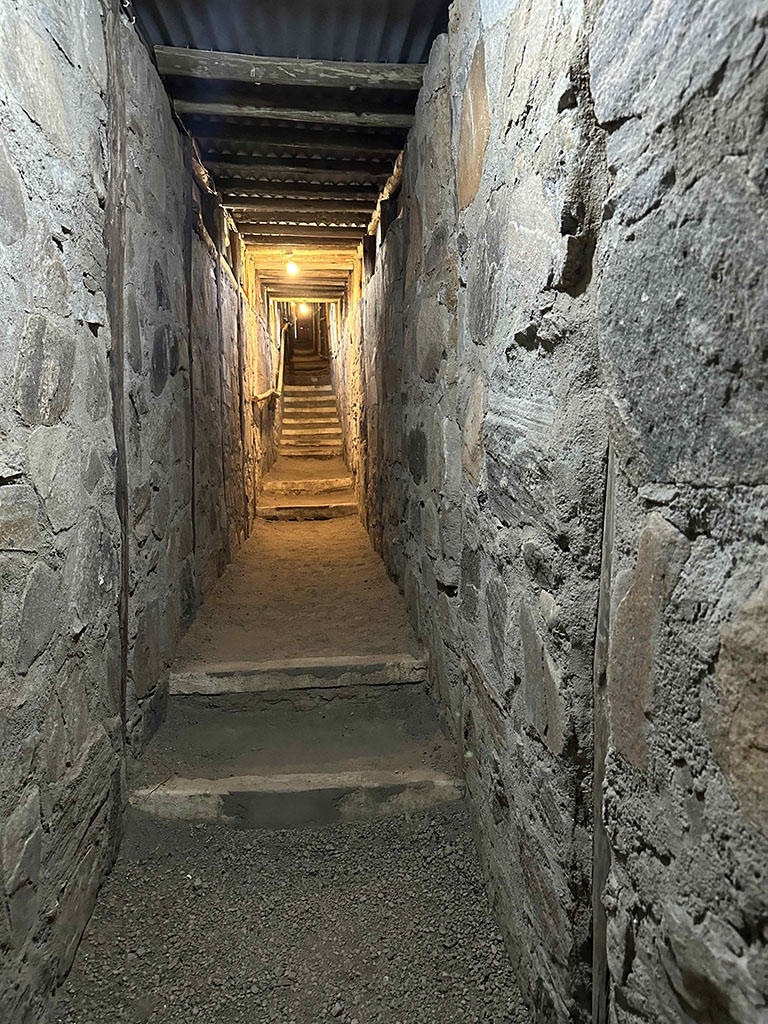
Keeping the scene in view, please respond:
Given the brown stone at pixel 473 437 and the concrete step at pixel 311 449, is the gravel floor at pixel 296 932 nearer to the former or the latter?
the brown stone at pixel 473 437

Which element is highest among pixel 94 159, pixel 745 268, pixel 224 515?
pixel 94 159

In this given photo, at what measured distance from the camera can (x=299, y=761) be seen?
192cm

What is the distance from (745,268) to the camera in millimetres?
553

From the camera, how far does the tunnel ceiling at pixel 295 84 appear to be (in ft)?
6.08

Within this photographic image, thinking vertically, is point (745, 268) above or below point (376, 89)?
below

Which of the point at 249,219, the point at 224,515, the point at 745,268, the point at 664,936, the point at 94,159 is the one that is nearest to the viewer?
the point at 745,268

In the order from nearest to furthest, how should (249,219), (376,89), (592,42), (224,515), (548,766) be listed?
(592,42), (548,766), (376,89), (224,515), (249,219)

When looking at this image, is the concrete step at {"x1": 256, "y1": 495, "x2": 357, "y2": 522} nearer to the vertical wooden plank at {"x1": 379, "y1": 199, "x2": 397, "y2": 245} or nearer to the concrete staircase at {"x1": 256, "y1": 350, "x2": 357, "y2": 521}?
the concrete staircase at {"x1": 256, "y1": 350, "x2": 357, "y2": 521}

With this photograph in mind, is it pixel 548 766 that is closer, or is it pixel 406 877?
pixel 548 766

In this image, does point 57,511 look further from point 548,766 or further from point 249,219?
point 249,219

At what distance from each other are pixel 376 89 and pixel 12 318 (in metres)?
1.73

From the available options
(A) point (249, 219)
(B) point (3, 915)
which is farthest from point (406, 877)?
(A) point (249, 219)

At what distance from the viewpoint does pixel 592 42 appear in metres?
0.83

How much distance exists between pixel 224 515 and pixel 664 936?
3.04 metres
